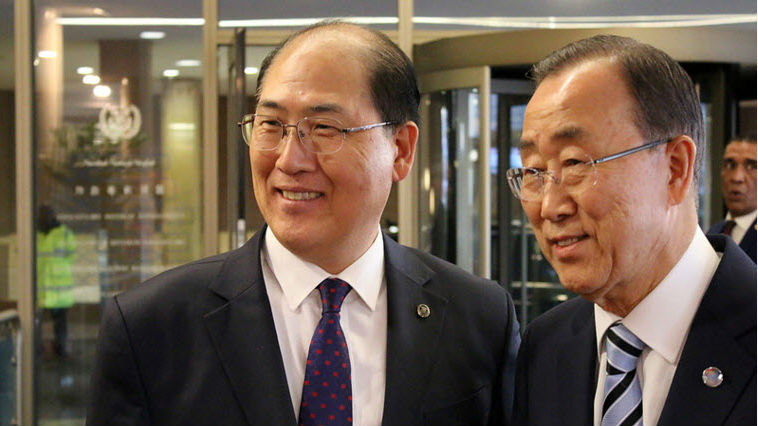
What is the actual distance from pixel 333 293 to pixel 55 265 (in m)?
3.88

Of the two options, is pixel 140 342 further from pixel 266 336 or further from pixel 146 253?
pixel 146 253

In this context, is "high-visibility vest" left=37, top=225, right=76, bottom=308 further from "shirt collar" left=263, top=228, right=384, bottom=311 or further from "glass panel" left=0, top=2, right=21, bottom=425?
"shirt collar" left=263, top=228, right=384, bottom=311

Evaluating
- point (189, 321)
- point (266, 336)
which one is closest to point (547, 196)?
point (266, 336)

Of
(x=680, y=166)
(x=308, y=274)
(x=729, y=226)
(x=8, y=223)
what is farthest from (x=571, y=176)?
(x=8, y=223)

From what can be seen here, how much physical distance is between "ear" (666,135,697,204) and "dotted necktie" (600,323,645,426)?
25 centimetres

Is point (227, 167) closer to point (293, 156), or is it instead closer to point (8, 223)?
point (8, 223)

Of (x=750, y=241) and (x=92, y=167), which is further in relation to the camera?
(x=92, y=167)

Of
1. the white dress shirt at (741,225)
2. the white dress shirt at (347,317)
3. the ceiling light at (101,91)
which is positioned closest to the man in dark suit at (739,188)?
the white dress shirt at (741,225)

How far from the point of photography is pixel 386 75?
5.98ft

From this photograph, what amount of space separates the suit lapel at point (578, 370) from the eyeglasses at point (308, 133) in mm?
576

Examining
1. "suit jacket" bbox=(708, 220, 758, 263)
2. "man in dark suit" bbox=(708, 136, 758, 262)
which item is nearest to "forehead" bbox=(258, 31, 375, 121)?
"suit jacket" bbox=(708, 220, 758, 263)

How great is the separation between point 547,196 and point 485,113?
3.57 m

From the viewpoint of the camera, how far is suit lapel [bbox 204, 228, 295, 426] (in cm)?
163

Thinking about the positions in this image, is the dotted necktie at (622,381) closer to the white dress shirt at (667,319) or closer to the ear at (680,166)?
the white dress shirt at (667,319)
